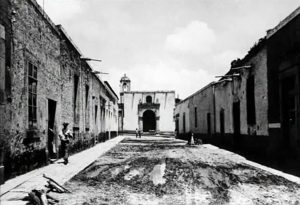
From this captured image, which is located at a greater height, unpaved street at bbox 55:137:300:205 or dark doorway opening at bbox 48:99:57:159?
dark doorway opening at bbox 48:99:57:159

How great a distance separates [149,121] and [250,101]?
39.6 meters

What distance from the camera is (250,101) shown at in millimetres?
14875

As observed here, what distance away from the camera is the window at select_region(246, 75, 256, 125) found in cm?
1445

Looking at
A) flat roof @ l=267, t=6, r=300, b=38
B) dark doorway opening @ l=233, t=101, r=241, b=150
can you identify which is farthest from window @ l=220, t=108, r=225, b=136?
flat roof @ l=267, t=6, r=300, b=38

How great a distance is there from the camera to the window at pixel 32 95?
8.86 meters

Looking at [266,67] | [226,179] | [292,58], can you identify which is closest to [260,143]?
[266,67]

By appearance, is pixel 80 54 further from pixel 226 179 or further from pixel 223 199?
pixel 223 199

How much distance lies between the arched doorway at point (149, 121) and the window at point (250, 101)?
39.0 m

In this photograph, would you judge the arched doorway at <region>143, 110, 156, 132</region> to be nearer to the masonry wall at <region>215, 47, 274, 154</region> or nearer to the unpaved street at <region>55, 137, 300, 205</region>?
the masonry wall at <region>215, 47, 274, 154</region>

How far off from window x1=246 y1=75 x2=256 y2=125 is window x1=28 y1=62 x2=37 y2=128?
29.2 ft

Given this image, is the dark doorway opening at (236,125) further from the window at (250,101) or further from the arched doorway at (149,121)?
the arched doorway at (149,121)

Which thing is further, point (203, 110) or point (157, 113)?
point (157, 113)

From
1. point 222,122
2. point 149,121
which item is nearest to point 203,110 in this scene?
point 222,122

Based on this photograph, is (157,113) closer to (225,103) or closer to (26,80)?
(225,103)
